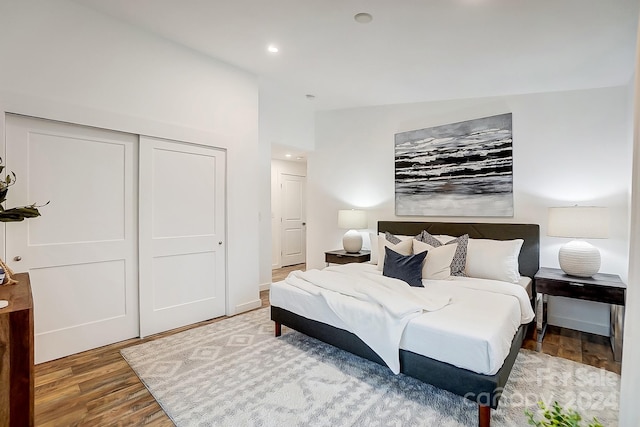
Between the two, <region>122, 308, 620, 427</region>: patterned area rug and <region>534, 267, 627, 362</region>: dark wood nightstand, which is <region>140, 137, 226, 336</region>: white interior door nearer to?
<region>122, 308, 620, 427</region>: patterned area rug

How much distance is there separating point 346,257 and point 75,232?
10.1 ft

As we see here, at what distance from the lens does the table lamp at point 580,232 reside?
9.70 feet

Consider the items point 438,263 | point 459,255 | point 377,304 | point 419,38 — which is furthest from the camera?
point 459,255

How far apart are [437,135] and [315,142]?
202cm

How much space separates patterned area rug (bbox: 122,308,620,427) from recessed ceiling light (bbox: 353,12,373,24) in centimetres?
Result: 270

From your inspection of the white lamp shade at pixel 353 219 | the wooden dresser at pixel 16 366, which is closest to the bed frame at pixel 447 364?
the white lamp shade at pixel 353 219

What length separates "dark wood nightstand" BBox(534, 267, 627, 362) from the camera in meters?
2.74

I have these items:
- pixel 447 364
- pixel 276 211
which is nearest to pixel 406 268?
pixel 447 364

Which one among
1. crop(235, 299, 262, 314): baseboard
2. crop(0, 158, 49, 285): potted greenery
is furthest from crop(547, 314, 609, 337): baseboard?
crop(0, 158, 49, 285): potted greenery

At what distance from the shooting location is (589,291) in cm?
284

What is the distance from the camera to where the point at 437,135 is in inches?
168

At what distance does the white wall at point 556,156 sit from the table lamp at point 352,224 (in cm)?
21

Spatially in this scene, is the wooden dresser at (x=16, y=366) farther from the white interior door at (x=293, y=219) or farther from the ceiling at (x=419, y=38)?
the white interior door at (x=293, y=219)

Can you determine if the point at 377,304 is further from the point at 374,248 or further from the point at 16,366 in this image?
the point at 374,248
